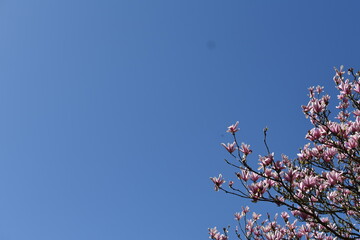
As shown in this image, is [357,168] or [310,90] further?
[310,90]

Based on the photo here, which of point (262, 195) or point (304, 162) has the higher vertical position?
point (304, 162)

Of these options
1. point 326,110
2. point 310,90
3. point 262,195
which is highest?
point 310,90

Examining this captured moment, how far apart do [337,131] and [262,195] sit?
1667mm

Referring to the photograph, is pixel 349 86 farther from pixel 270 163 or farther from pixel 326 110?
pixel 270 163

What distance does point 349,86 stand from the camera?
663 centimetres

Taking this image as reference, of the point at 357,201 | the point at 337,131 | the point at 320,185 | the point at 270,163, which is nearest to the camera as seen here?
the point at 270,163

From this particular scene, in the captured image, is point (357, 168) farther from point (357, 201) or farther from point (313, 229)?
point (313, 229)

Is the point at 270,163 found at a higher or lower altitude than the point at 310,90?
lower

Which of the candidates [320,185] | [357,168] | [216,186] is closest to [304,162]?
[320,185]

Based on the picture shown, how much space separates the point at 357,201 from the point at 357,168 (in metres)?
0.71

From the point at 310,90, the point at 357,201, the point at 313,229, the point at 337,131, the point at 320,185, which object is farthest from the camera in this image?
the point at 310,90

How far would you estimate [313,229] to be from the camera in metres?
7.60

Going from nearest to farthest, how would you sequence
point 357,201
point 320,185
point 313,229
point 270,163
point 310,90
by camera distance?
1. point 270,163
2. point 320,185
3. point 357,201
4. point 313,229
5. point 310,90

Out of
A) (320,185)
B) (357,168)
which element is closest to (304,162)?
(320,185)
